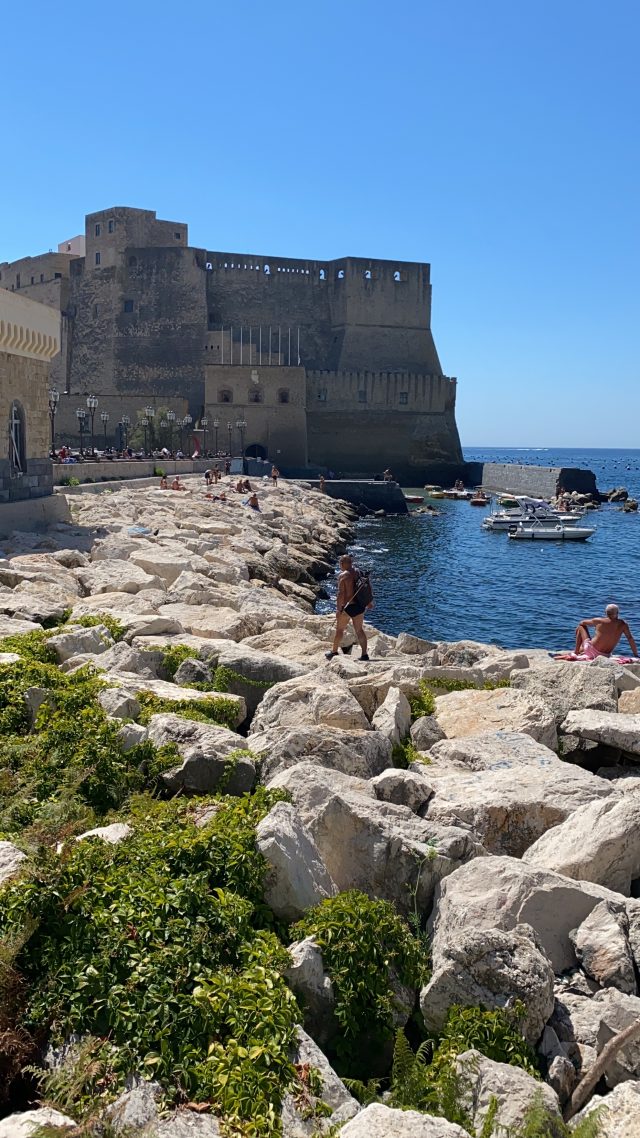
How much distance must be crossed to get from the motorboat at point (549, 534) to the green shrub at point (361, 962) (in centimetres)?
3108

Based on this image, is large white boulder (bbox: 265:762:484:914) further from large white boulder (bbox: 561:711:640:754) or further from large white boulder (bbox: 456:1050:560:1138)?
large white boulder (bbox: 561:711:640:754)

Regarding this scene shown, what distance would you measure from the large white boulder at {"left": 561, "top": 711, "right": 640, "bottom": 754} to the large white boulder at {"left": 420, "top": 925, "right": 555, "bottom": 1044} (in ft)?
8.77

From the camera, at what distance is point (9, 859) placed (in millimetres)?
3670

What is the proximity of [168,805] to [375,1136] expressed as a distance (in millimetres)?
2109

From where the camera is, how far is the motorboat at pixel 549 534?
1345 inches

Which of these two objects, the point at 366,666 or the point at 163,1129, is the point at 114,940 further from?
the point at 366,666

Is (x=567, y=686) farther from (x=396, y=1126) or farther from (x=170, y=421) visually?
(x=170, y=421)

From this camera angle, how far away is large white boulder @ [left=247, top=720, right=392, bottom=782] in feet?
16.3

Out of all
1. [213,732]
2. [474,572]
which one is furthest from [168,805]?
[474,572]

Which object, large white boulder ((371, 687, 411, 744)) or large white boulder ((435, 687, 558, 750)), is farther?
large white boulder ((435, 687, 558, 750))

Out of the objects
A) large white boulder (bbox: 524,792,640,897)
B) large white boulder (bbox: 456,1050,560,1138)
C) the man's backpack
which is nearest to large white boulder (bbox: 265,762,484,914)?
large white boulder (bbox: 524,792,640,897)

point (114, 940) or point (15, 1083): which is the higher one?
point (114, 940)

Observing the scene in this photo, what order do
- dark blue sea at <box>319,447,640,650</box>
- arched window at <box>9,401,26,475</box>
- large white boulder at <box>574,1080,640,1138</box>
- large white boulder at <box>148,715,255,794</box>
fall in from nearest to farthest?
large white boulder at <box>574,1080,640,1138</box> → large white boulder at <box>148,715,255,794</box> → arched window at <box>9,401,26,475</box> → dark blue sea at <box>319,447,640,650</box>

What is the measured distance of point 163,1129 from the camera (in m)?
2.58
